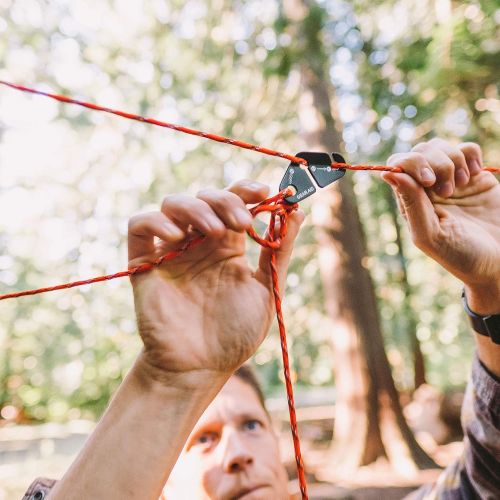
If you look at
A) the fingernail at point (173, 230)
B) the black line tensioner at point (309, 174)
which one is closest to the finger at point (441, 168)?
the black line tensioner at point (309, 174)

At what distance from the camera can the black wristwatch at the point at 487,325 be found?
1.39m

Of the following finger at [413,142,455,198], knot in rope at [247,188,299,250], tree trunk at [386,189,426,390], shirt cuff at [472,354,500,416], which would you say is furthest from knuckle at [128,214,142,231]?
tree trunk at [386,189,426,390]

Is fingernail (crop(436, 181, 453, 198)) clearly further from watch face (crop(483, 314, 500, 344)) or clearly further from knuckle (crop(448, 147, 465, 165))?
watch face (crop(483, 314, 500, 344))

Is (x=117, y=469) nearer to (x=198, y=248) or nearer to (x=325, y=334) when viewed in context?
(x=198, y=248)

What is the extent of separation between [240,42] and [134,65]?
7.62ft

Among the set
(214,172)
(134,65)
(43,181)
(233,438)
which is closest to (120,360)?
(43,181)

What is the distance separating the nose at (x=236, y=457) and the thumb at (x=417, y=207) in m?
0.89

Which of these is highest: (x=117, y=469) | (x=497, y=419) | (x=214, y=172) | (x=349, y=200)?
(x=214, y=172)

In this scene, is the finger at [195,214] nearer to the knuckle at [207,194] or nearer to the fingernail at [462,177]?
the knuckle at [207,194]

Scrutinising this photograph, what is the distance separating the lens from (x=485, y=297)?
1448 millimetres

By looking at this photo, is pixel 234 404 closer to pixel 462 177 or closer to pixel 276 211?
pixel 276 211

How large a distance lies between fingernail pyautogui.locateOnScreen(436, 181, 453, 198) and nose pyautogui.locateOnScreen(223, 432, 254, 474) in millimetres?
1043

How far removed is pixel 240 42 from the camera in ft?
25.1

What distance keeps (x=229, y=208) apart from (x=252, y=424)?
39.5 inches
